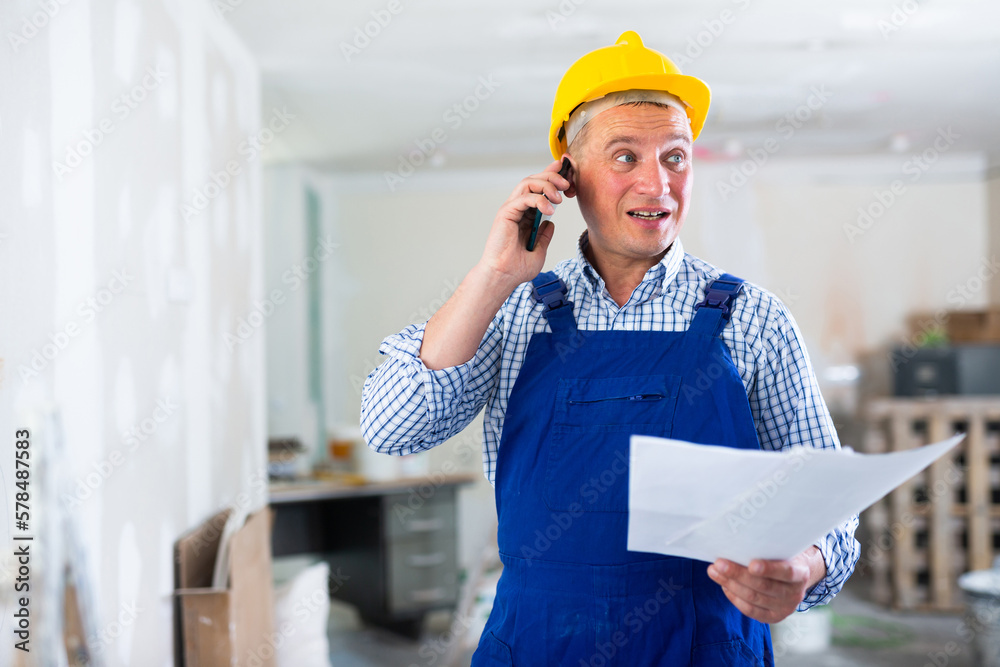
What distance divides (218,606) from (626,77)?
6.39 feet

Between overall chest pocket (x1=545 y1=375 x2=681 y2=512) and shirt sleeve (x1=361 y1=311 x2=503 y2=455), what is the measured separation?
162 millimetres

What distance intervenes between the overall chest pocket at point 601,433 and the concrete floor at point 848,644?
9.21 ft

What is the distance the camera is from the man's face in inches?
50.4

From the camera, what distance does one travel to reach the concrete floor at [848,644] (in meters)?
4.05

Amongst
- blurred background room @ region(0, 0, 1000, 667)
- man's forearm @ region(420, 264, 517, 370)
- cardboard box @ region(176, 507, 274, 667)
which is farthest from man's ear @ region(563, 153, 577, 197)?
cardboard box @ region(176, 507, 274, 667)

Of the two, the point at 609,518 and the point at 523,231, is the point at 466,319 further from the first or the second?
Answer: the point at 609,518

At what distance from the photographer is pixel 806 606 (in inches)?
49.3

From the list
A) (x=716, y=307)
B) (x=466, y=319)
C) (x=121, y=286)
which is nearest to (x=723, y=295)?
(x=716, y=307)

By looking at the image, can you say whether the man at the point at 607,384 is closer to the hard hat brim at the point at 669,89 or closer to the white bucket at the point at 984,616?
the hard hat brim at the point at 669,89

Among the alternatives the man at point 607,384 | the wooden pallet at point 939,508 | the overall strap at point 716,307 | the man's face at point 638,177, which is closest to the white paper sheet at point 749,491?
the man at point 607,384

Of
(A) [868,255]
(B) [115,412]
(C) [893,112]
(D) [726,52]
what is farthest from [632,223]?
(A) [868,255]

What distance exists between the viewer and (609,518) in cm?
119

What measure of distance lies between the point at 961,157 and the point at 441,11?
4130mm

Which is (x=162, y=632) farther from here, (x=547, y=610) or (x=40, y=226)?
(x=547, y=610)
